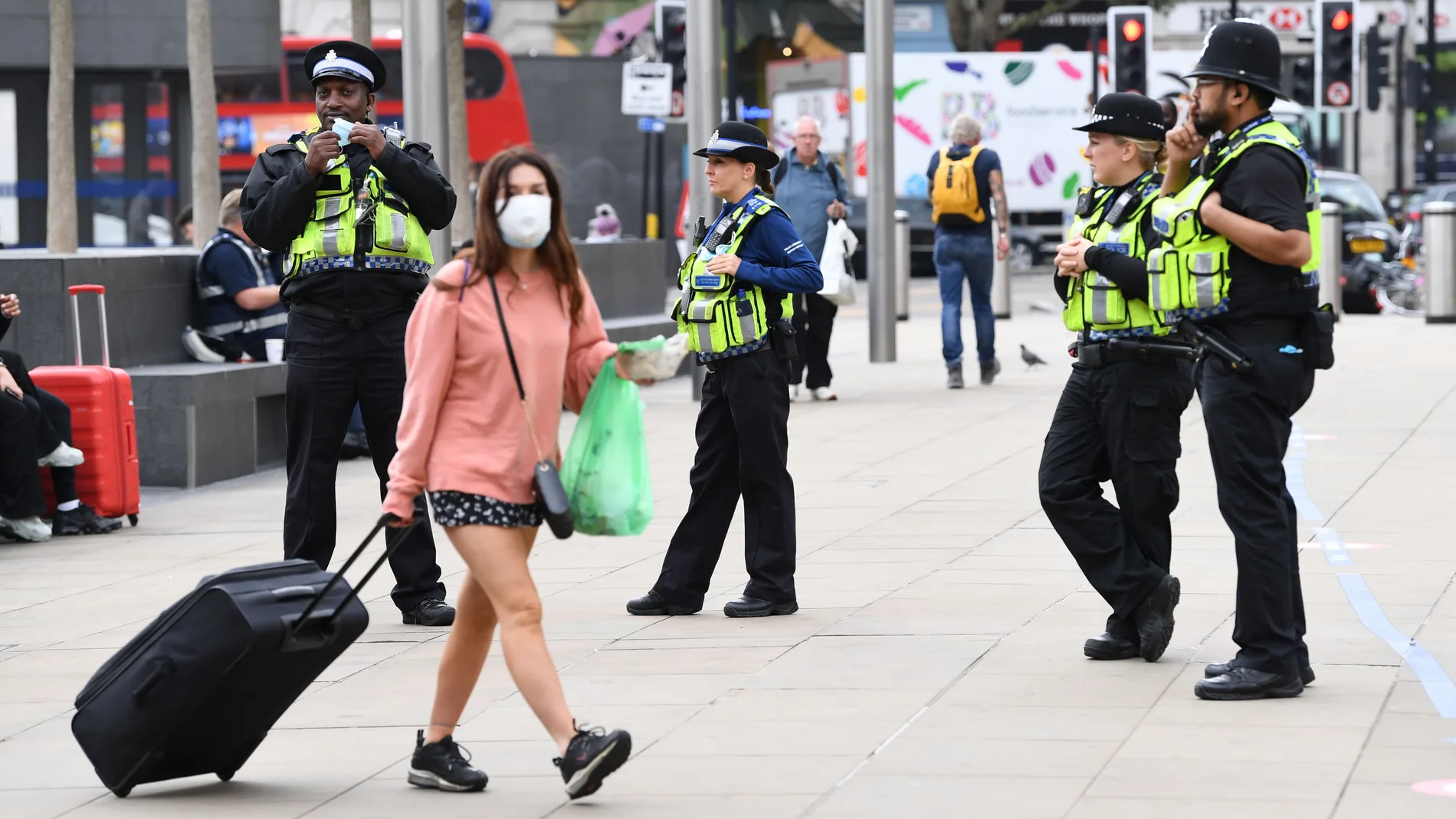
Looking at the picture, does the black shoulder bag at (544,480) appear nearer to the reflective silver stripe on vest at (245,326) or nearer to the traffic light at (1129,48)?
the reflective silver stripe on vest at (245,326)

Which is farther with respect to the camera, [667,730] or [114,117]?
[114,117]

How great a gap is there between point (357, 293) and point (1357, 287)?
19229mm

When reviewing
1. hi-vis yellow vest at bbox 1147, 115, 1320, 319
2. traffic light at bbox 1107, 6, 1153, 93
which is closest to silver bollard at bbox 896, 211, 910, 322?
traffic light at bbox 1107, 6, 1153, 93

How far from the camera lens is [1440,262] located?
69.9 ft

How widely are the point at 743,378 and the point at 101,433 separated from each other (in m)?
4.04

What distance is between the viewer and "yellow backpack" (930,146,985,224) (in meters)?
15.0

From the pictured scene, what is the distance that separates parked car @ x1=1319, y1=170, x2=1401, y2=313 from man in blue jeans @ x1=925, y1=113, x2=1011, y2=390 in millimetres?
9417

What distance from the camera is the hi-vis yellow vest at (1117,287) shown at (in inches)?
251

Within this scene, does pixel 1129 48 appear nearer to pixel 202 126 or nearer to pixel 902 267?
pixel 902 267

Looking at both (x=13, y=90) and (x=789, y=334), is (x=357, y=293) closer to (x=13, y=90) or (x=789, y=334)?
(x=789, y=334)

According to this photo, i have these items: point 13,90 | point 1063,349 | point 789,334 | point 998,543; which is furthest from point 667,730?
point 13,90

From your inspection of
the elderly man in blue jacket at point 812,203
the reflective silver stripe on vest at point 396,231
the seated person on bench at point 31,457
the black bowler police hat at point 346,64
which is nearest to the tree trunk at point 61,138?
the elderly man in blue jacket at point 812,203

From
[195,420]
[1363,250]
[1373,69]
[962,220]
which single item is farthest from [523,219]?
[1373,69]

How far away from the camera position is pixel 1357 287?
80.3ft
